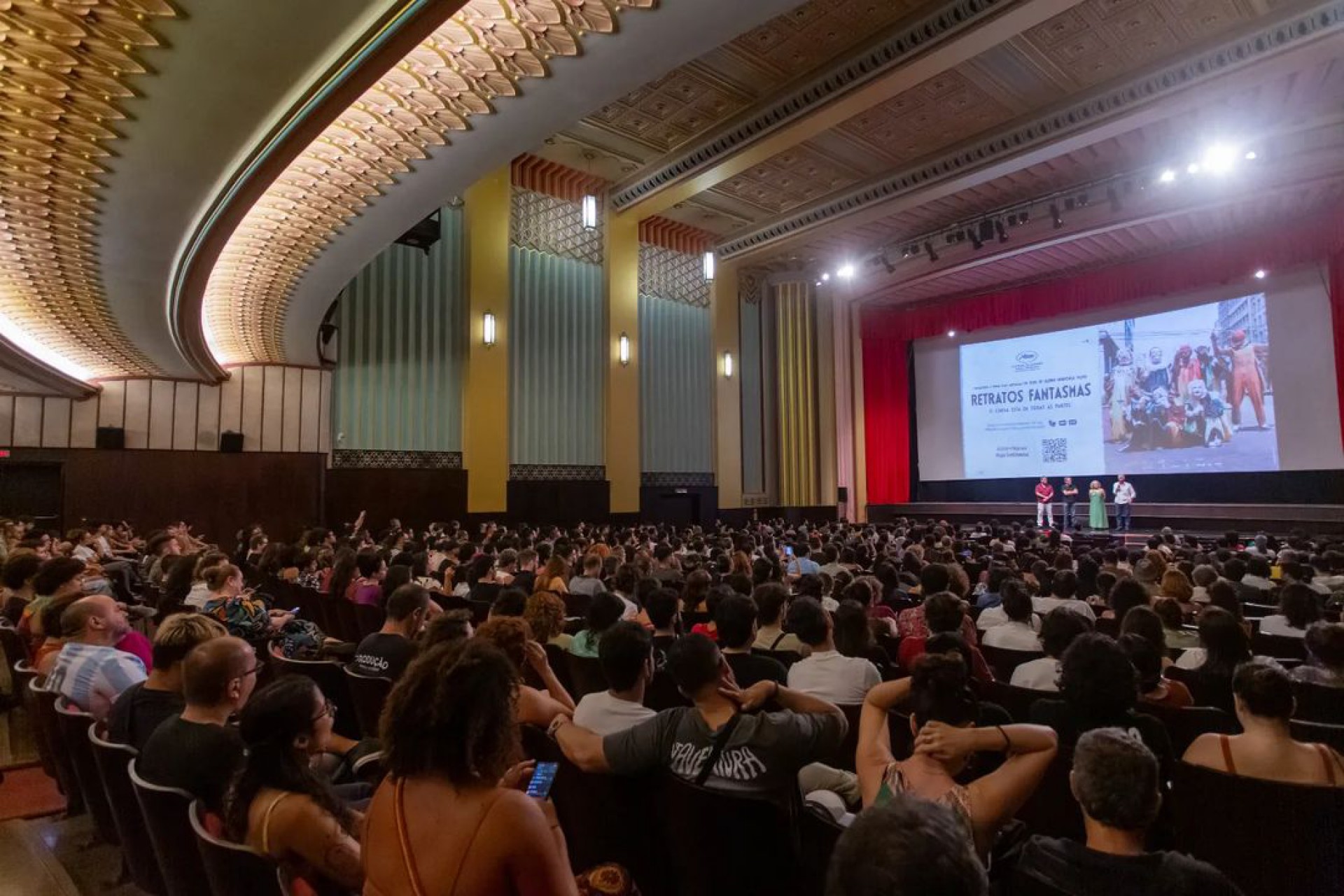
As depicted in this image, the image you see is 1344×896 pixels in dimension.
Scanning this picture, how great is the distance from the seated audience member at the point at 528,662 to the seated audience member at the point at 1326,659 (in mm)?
2693

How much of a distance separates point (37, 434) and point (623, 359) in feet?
27.8

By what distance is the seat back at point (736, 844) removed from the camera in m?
1.59

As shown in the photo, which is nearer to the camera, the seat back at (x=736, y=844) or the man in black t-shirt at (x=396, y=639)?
the seat back at (x=736, y=844)

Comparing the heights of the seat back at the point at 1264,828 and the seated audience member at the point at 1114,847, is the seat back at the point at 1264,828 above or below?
below

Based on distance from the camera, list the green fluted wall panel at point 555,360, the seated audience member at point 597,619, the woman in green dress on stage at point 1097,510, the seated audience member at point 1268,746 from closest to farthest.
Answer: the seated audience member at point 1268,746 → the seated audience member at point 597,619 → the green fluted wall panel at point 555,360 → the woman in green dress on stage at point 1097,510

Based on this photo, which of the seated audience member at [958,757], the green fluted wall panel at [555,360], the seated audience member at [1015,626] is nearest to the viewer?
the seated audience member at [958,757]

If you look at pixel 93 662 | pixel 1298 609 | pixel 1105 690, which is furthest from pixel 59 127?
pixel 1298 609

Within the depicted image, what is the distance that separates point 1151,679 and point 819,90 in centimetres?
845

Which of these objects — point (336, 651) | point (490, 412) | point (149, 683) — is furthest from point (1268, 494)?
point (149, 683)

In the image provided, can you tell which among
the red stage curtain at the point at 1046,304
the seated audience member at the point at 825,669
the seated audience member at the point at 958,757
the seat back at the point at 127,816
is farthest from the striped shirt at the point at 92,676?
the red stage curtain at the point at 1046,304

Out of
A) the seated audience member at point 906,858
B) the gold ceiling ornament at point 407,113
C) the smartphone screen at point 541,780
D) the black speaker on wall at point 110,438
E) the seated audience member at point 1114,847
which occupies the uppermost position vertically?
the gold ceiling ornament at point 407,113

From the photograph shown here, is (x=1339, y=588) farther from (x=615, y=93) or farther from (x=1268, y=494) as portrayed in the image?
(x=1268, y=494)

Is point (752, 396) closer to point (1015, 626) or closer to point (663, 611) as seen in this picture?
point (1015, 626)

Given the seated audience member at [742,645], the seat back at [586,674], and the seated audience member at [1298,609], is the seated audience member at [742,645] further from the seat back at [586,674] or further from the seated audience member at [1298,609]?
the seated audience member at [1298,609]
